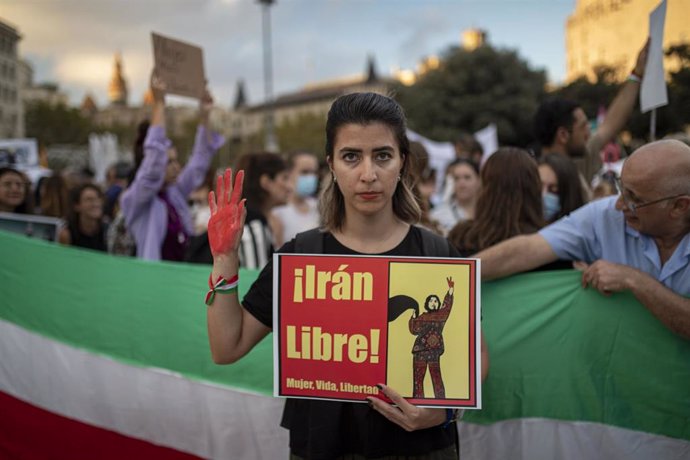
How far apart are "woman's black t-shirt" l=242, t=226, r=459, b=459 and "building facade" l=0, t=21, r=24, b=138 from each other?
65.1 m

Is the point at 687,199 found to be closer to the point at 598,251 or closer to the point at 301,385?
the point at 598,251

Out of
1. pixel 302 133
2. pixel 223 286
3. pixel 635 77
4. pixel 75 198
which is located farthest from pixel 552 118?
pixel 302 133

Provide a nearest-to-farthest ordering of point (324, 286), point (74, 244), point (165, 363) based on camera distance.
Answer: point (324, 286) → point (165, 363) → point (74, 244)

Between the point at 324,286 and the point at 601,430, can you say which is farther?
the point at 601,430

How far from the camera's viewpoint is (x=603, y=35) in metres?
49.1

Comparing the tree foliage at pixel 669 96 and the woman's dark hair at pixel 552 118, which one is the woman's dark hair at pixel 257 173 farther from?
the tree foliage at pixel 669 96

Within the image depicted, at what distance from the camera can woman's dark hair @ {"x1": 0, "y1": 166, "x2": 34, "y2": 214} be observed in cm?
533

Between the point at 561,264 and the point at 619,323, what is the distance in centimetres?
43

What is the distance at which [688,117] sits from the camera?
2212 cm

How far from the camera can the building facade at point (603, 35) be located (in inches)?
1710

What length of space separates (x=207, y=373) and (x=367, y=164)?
5.64 ft

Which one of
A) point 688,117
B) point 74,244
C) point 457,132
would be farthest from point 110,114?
point 74,244

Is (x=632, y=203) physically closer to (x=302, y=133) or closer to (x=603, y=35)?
(x=603, y=35)

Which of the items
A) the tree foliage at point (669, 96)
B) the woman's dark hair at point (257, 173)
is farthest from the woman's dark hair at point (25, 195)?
the tree foliage at point (669, 96)
